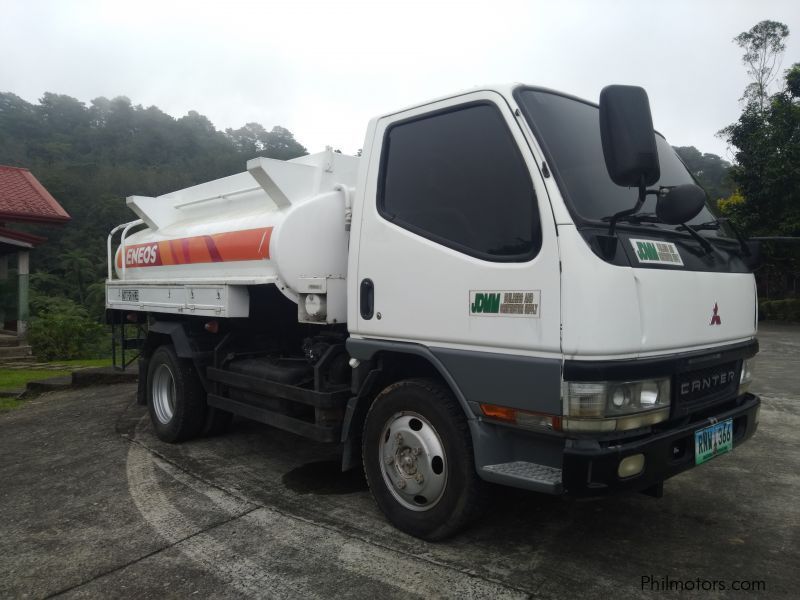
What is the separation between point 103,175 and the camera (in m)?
41.6

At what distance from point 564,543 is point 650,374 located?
3.87 ft

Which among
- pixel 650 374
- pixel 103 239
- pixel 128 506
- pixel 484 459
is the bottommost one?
pixel 128 506

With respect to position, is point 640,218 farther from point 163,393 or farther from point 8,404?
point 8,404

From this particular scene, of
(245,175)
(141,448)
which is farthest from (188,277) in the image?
(141,448)

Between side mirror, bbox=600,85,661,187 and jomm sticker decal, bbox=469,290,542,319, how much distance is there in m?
0.66

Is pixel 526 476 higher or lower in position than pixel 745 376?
lower

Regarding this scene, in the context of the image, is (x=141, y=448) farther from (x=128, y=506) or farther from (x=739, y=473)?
(x=739, y=473)

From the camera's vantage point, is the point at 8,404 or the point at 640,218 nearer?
the point at 640,218

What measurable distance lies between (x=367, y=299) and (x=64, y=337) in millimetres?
13773

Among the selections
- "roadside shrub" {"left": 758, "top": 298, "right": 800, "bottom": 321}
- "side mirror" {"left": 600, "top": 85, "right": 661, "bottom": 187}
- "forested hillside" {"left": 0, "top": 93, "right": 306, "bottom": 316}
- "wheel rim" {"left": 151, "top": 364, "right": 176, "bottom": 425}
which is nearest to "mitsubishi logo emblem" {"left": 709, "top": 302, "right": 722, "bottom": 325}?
"side mirror" {"left": 600, "top": 85, "right": 661, "bottom": 187}

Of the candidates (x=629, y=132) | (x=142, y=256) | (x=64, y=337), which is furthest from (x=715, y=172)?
(x=629, y=132)

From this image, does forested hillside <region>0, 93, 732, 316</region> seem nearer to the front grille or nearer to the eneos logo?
the eneos logo

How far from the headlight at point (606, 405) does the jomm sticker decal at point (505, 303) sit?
38 cm

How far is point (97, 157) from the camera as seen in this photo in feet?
164
